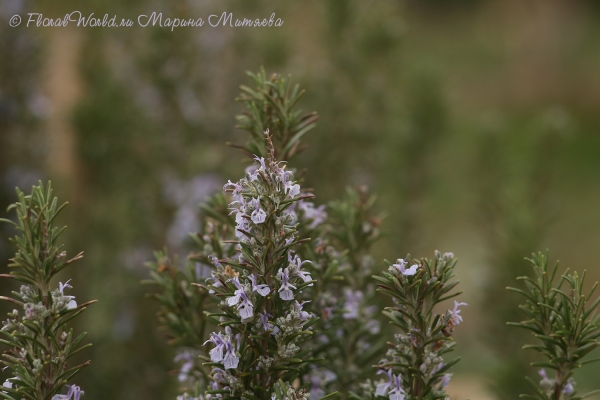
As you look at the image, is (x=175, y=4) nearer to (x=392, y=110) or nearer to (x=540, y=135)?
(x=392, y=110)

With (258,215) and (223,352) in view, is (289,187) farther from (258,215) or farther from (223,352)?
(223,352)

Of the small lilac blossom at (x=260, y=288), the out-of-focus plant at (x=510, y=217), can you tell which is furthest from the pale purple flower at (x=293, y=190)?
the out-of-focus plant at (x=510, y=217)

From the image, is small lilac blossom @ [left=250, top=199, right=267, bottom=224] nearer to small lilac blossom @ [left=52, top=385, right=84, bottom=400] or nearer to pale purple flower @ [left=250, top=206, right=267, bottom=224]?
pale purple flower @ [left=250, top=206, right=267, bottom=224]

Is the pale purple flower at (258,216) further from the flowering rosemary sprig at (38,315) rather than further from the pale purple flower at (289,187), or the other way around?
the flowering rosemary sprig at (38,315)

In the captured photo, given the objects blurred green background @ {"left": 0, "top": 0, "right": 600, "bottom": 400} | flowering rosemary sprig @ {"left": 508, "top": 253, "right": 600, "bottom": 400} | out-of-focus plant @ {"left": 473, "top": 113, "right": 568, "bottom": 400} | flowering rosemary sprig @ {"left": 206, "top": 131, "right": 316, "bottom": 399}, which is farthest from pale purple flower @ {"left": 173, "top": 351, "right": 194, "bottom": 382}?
blurred green background @ {"left": 0, "top": 0, "right": 600, "bottom": 400}

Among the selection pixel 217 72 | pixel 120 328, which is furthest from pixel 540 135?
pixel 120 328
